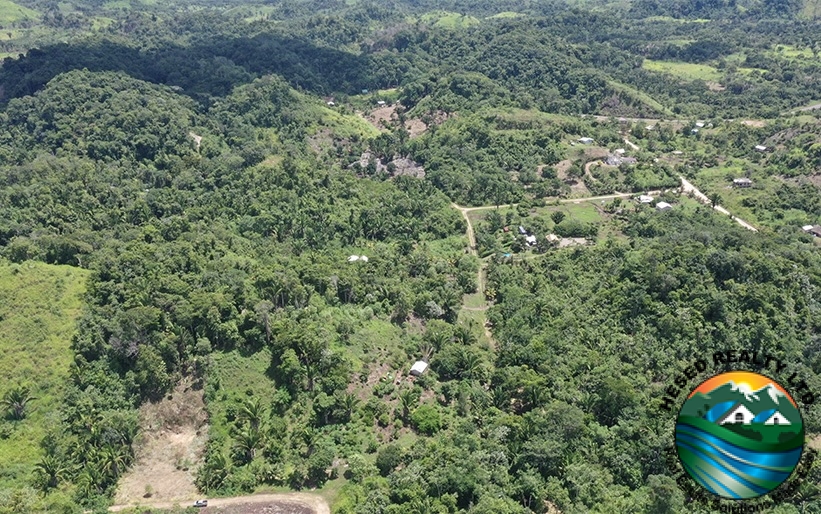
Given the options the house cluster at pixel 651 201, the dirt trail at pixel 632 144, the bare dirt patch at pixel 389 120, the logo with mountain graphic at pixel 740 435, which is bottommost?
the bare dirt patch at pixel 389 120

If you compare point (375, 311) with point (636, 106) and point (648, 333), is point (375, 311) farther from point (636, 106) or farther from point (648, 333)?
point (636, 106)

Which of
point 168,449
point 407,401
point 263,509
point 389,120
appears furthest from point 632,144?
point 168,449

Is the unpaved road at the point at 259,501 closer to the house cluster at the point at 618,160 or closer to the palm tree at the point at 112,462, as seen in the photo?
the palm tree at the point at 112,462

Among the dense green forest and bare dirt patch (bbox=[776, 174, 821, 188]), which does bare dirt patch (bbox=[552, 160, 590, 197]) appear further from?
bare dirt patch (bbox=[776, 174, 821, 188])

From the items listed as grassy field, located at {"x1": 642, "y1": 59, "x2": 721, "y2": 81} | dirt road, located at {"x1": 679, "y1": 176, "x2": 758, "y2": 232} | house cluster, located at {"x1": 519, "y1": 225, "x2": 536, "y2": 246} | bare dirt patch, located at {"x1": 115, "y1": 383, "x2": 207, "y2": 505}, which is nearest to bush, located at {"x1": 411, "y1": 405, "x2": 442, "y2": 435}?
bare dirt patch, located at {"x1": 115, "y1": 383, "x2": 207, "y2": 505}

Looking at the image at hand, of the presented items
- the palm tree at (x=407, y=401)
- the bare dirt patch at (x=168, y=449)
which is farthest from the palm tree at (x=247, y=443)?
the palm tree at (x=407, y=401)

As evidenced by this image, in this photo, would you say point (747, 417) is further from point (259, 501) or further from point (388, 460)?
point (259, 501)
